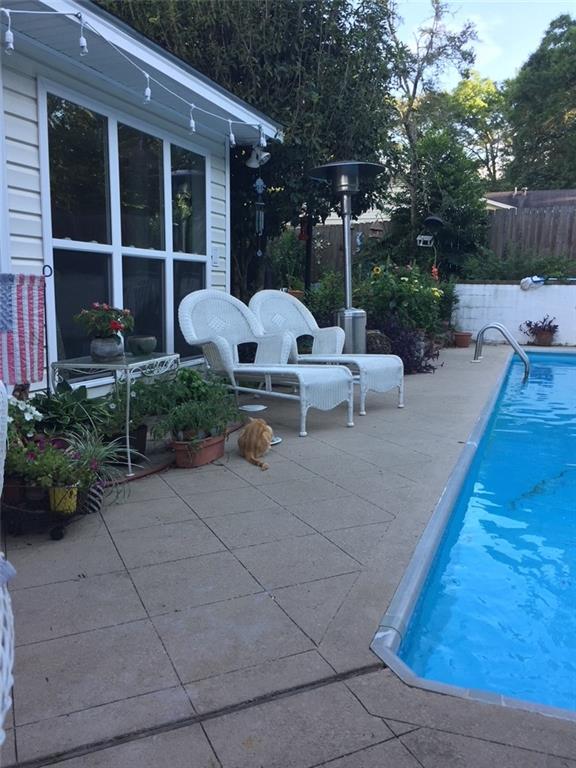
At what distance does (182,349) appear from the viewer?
19.2ft

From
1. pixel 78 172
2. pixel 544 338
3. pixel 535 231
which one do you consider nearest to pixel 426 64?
pixel 535 231

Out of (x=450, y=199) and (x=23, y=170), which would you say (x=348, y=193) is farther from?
(x=450, y=199)

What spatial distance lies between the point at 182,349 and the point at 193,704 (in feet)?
14.6

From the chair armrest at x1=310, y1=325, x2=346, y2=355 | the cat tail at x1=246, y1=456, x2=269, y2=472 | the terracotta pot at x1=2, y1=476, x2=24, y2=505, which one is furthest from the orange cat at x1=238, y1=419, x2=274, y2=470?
the chair armrest at x1=310, y1=325, x2=346, y2=355

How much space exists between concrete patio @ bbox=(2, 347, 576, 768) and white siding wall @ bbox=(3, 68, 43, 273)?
1.66 meters

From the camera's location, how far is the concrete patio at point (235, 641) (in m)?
1.50

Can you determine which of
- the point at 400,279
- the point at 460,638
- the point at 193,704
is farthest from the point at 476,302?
the point at 193,704

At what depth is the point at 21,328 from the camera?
11.5 feet

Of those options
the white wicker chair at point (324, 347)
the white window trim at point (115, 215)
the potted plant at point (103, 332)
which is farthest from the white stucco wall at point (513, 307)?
the potted plant at point (103, 332)

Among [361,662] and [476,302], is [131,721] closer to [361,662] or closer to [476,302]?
[361,662]

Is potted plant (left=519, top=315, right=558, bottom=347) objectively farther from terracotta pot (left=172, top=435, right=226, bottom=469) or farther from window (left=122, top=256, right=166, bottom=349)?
terracotta pot (left=172, top=435, right=226, bottom=469)

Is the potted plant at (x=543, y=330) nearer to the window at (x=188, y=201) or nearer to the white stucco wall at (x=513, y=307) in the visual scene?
the white stucco wall at (x=513, y=307)

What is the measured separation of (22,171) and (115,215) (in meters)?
0.92

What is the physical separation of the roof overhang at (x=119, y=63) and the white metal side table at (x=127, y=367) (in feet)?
6.21
